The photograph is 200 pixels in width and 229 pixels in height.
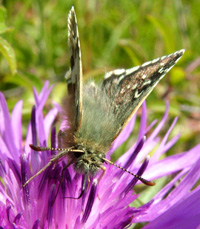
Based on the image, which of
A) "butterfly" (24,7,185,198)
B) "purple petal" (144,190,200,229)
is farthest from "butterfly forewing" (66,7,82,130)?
"purple petal" (144,190,200,229)

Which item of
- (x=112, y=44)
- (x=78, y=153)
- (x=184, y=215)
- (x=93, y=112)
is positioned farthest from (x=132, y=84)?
(x=112, y=44)

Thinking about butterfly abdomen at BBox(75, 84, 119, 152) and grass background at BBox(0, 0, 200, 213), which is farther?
grass background at BBox(0, 0, 200, 213)

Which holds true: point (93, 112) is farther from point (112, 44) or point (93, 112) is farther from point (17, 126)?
point (112, 44)

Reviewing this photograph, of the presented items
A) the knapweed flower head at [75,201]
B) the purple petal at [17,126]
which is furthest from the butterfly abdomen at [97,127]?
the purple petal at [17,126]

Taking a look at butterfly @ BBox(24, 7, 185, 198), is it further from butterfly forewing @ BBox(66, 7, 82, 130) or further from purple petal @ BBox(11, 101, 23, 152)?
purple petal @ BBox(11, 101, 23, 152)

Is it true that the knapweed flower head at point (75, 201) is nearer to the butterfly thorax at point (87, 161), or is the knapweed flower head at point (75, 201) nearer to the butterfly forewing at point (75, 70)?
the butterfly thorax at point (87, 161)

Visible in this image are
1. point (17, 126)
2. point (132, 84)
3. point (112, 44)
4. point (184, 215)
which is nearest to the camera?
point (184, 215)
